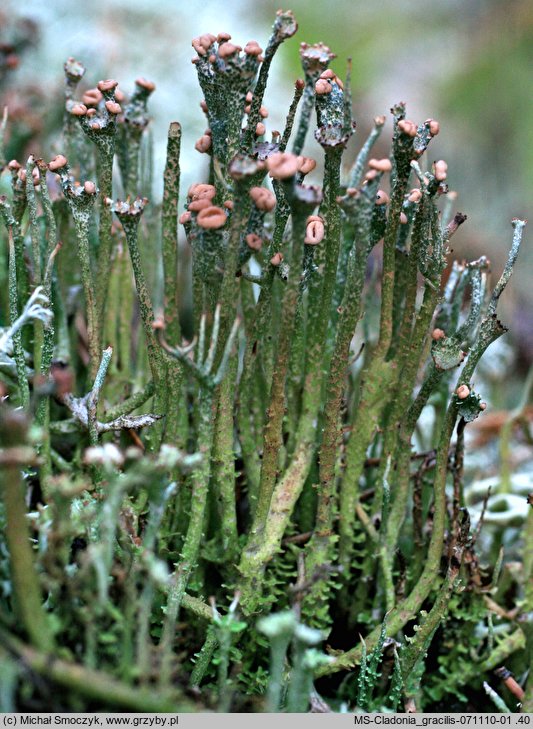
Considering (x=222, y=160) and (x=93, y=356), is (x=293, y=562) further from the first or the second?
(x=222, y=160)

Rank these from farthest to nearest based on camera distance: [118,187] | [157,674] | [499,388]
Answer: [118,187], [499,388], [157,674]

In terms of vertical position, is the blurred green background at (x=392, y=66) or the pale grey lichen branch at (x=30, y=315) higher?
the blurred green background at (x=392, y=66)

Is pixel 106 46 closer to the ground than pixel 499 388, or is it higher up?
higher up

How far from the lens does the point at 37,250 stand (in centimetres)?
77

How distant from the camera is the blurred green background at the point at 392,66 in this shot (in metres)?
2.33

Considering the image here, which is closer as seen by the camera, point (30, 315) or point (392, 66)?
point (30, 315)

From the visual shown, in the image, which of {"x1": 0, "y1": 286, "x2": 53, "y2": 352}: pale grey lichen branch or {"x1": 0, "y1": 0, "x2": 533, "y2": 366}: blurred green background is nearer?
{"x1": 0, "y1": 286, "x2": 53, "y2": 352}: pale grey lichen branch

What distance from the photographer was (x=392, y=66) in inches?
141

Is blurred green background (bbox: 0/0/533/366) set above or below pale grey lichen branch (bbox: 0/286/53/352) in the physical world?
above

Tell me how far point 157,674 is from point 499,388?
114 cm

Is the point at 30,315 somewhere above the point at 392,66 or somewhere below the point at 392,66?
below

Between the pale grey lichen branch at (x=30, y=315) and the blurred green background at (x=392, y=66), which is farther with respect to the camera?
the blurred green background at (x=392, y=66)

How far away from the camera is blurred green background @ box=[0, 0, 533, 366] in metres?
2.33

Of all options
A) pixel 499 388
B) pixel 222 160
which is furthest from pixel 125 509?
pixel 499 388
